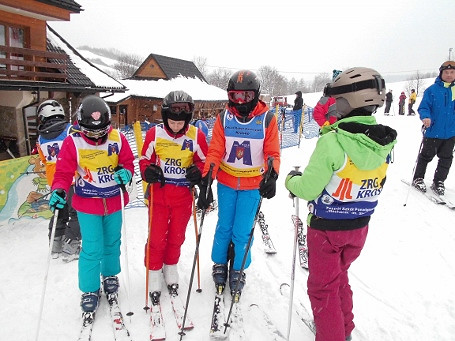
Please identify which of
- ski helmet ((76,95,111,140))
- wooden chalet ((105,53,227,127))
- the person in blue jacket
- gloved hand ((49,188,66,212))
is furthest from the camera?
wooden chalet ((105,53,227,127))

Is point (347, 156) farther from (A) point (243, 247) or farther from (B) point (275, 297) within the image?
(B) point (275, 297)

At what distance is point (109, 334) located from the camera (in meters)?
2.77

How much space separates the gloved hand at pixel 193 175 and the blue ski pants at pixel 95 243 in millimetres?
857

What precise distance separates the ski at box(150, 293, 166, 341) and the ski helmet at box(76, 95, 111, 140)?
1748mm

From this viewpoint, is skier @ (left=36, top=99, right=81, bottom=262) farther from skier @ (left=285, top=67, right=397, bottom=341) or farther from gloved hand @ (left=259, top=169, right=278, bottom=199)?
skier @ (left=285, top=67, right=397, bottom=341)

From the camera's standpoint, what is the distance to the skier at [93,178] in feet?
9.34

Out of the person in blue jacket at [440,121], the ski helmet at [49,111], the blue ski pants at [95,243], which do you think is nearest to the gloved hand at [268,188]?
the blue ski pants at [95,243]

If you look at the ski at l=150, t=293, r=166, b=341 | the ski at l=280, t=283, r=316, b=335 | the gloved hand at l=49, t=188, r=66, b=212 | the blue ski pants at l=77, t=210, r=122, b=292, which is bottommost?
the ski at l=150, t=293, r=166, b=341

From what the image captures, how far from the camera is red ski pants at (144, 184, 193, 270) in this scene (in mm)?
3150

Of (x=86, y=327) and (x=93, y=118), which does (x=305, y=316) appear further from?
(x=93, y=118)

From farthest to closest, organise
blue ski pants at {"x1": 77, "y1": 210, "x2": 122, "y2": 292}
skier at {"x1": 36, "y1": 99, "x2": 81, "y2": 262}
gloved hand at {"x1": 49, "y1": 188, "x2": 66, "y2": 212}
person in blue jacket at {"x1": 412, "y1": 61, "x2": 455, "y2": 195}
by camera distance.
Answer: person in blue jacket at {"x1": 412, "y1": 61, "x2": 455, "y2": 195}, skier at {"x1": 36, "y1": 99, "x2": 81, "y2": 262}, blue ski pants at {"x1": 77, "y1": 210, "x2": 122, "y2": 292}, gloved hand at {"x1": 49, "y1": 188, "x2": 66, "y2": 212}

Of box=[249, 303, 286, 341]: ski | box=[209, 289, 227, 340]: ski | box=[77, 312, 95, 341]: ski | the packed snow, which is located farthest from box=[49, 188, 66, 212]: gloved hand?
box=[249, 303, 286, 341]: ski

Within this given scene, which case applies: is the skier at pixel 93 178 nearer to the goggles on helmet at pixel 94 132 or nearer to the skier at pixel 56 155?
the goggles on helmet at pixel 94 132

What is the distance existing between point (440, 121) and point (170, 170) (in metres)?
5.24
